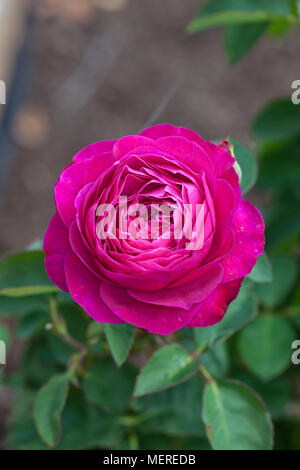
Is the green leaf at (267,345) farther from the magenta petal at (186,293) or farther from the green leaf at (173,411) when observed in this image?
the magenta petal at (186,293)

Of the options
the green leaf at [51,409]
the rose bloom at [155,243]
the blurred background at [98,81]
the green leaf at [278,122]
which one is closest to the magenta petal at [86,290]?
the rose bloom at [155,243]

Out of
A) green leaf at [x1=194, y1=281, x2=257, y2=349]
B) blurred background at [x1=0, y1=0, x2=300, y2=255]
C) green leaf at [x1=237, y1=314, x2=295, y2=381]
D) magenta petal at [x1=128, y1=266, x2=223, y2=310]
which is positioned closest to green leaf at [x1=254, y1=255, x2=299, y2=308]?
green leaf at [x1=237, y1=314, x2=295, y2=381]

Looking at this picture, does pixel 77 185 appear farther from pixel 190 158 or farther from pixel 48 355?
pixel 48 355

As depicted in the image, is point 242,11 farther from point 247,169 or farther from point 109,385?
point 109,385

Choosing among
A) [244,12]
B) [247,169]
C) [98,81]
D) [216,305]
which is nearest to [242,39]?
[244,12]

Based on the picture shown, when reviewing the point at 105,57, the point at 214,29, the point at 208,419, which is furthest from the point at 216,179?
the point at 214,29
